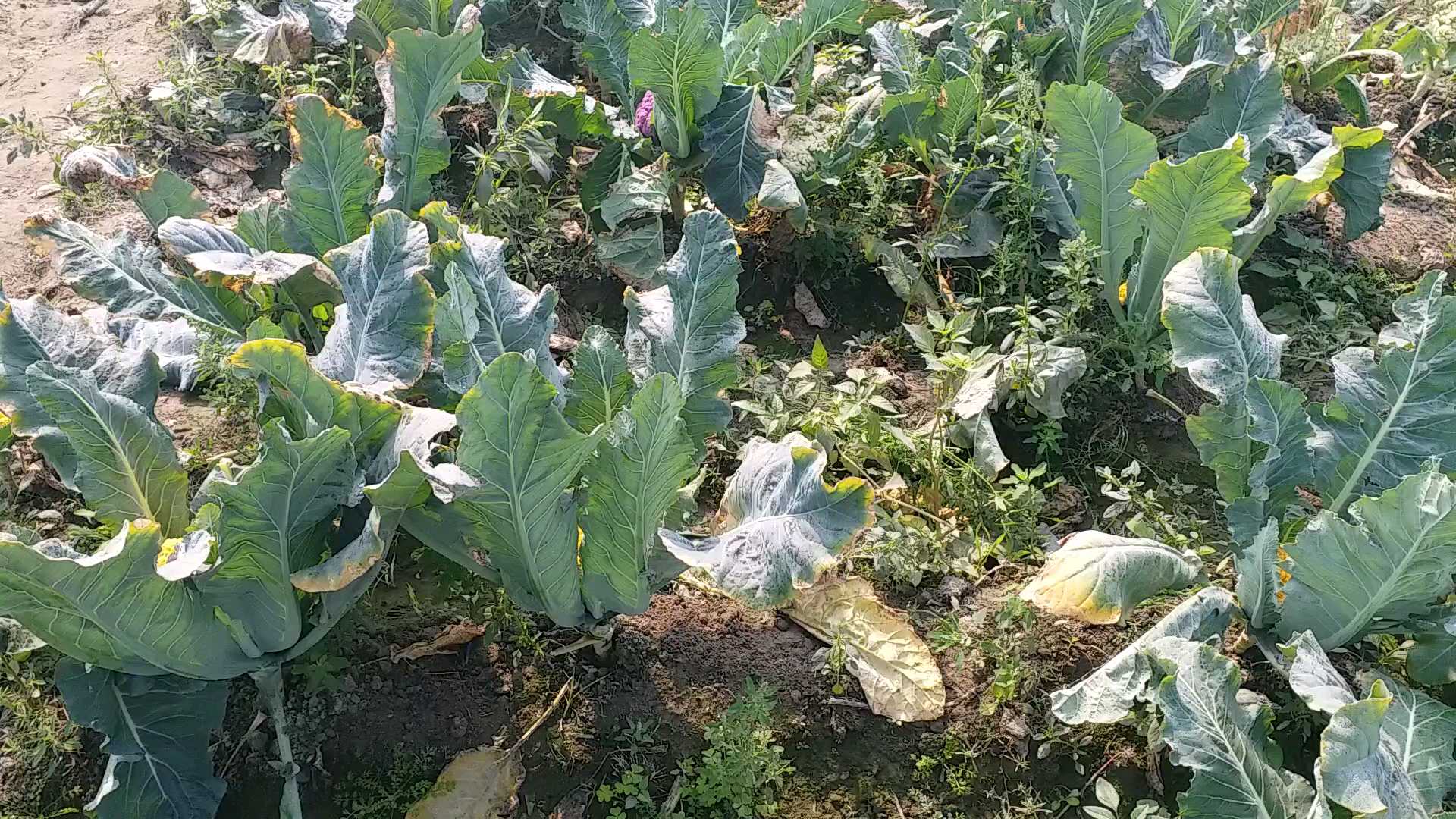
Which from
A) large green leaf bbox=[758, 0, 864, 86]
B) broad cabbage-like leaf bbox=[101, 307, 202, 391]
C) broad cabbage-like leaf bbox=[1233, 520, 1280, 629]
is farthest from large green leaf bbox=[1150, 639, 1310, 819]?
broad cabbage-like leaf bbox=[101, 307, 202, 391]

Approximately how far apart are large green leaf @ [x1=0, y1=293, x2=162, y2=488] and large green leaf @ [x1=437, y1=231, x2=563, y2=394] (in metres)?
0.65

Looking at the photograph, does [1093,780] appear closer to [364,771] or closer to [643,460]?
[643,460]

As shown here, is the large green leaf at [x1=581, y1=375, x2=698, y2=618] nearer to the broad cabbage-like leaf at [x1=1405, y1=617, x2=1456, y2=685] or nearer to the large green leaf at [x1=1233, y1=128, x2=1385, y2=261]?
the broad cabbage-like leaf at [x1=1405, y1=617, x2=1456, y2=685]

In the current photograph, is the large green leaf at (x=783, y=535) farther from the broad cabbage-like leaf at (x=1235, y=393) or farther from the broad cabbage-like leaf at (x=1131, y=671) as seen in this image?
the broad cabbage-like leaf at (x=1235, y=393)

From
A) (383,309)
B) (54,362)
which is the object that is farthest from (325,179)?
(54,362)

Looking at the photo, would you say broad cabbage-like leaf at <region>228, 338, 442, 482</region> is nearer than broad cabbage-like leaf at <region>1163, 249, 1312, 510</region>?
Yes

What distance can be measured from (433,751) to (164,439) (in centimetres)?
87

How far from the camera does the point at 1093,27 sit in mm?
3568

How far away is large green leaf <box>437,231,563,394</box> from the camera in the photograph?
2271 mm

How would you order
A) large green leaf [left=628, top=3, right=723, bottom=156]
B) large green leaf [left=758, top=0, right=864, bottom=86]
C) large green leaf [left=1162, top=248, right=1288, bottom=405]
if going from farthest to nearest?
large green leaf [left=758, top=0, right=864, bottom=86]
large green leaf [left=628, top=3, right=723, bottom=156]
large green leaf [left=1162, top=248, right=1288, bottom=405]

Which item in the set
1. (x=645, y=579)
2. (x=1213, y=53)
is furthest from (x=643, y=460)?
(x=1213, y=53)

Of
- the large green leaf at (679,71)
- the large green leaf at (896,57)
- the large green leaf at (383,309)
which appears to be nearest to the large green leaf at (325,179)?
the large green leaf at (383,309)

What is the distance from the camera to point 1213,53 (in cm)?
353

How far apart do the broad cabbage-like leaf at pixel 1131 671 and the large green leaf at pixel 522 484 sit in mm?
1058
